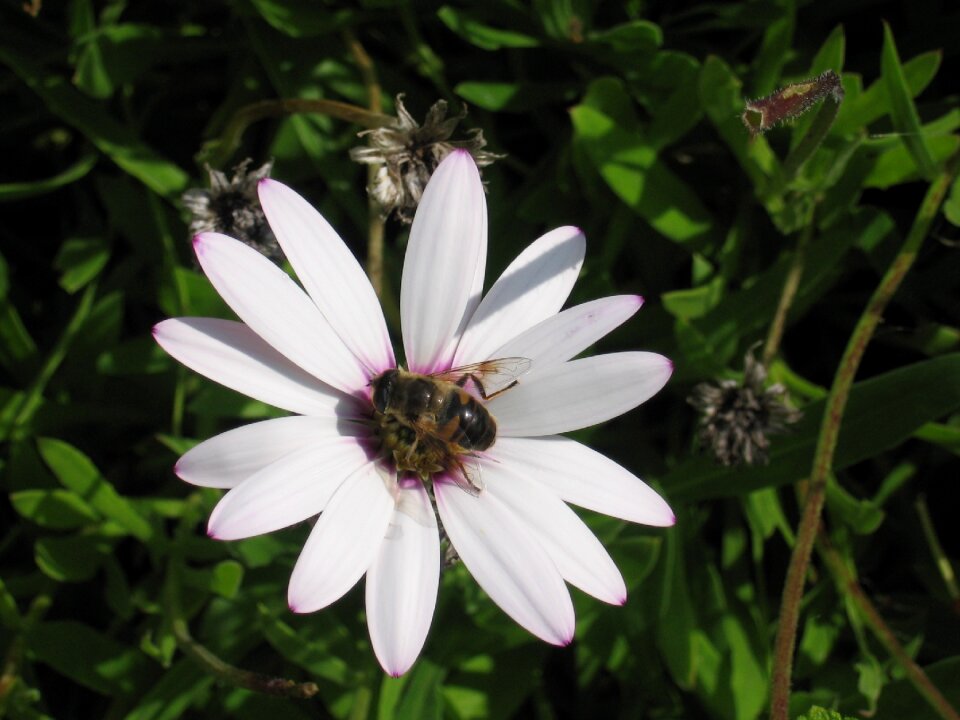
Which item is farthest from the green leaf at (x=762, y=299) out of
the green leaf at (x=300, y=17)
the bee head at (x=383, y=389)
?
→ the green leaf at (x=300, y=17)

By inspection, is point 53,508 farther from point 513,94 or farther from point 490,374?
point 513,94

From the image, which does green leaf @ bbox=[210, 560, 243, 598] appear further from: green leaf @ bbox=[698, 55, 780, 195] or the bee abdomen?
green leaf @ bbox=[698, 55, 780, 195]

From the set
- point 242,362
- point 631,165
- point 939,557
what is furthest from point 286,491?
point 939,557

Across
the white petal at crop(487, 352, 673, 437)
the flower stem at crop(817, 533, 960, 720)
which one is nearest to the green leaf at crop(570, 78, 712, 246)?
the white petal at crop(487, 352, 673, 437)

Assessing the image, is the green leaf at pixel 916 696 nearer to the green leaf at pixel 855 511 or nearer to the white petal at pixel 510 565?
the green leaf at pixel 855 511

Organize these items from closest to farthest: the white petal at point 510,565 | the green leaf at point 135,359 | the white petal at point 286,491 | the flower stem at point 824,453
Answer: the white petal at point 286,491, the white petal at point 510,565, the flower stem at point 824,453, the green leaf at point 135,359

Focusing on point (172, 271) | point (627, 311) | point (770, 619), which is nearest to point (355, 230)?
point (172, 271)

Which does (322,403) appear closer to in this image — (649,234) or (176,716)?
(176,716)
